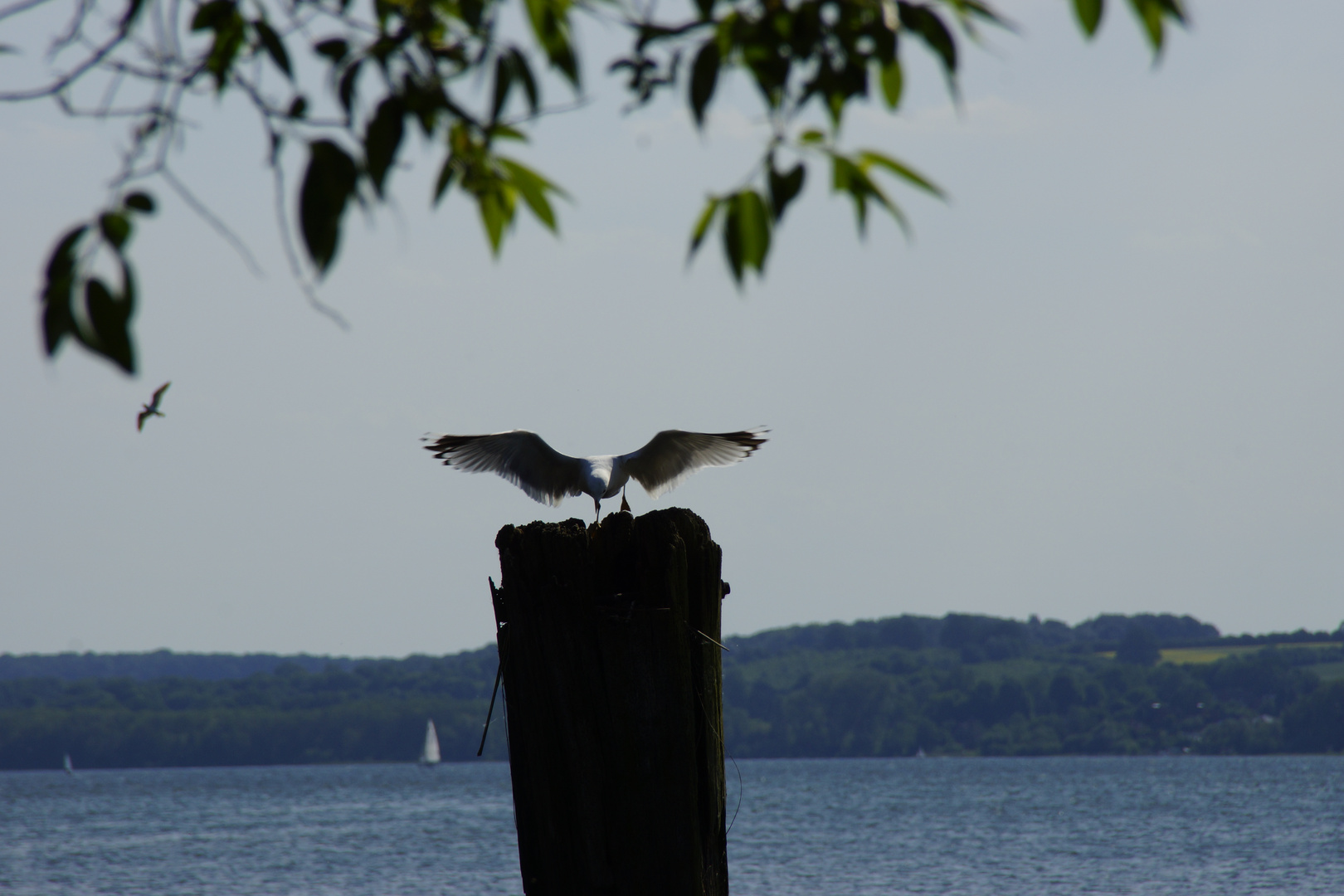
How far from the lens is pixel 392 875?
58125 millimetres

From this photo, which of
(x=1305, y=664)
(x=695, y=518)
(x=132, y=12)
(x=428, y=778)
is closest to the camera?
(x=132, y=12)

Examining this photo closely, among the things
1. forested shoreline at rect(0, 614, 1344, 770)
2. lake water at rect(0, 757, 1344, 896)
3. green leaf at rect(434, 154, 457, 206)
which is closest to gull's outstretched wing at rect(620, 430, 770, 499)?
green leaf at rect(434, 154, 457, 206)

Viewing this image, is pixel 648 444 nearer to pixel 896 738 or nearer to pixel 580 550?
pixel 580 550

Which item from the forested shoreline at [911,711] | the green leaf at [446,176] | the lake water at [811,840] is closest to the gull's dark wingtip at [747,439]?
the green leaf at [446,176]

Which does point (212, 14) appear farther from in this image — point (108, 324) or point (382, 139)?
point (108, 324)

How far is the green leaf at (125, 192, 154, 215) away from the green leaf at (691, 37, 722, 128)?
1.07 m

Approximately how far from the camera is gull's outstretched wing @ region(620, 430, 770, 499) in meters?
10.4

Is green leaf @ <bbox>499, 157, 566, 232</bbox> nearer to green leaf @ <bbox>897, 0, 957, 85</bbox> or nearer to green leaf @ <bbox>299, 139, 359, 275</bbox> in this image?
green leaf @ <bbox>299, 139, 359, 275</bbox>

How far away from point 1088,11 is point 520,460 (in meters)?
8.79

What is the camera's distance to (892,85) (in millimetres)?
2674

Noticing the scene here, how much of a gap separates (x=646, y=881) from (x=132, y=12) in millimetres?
2908

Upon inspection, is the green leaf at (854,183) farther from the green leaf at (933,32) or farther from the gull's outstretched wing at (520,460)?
the gull's outstretched wing at (520,460)

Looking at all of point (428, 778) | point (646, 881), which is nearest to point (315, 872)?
point (646, 881)

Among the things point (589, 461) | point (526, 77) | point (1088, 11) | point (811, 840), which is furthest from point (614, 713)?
point (811, 840)
